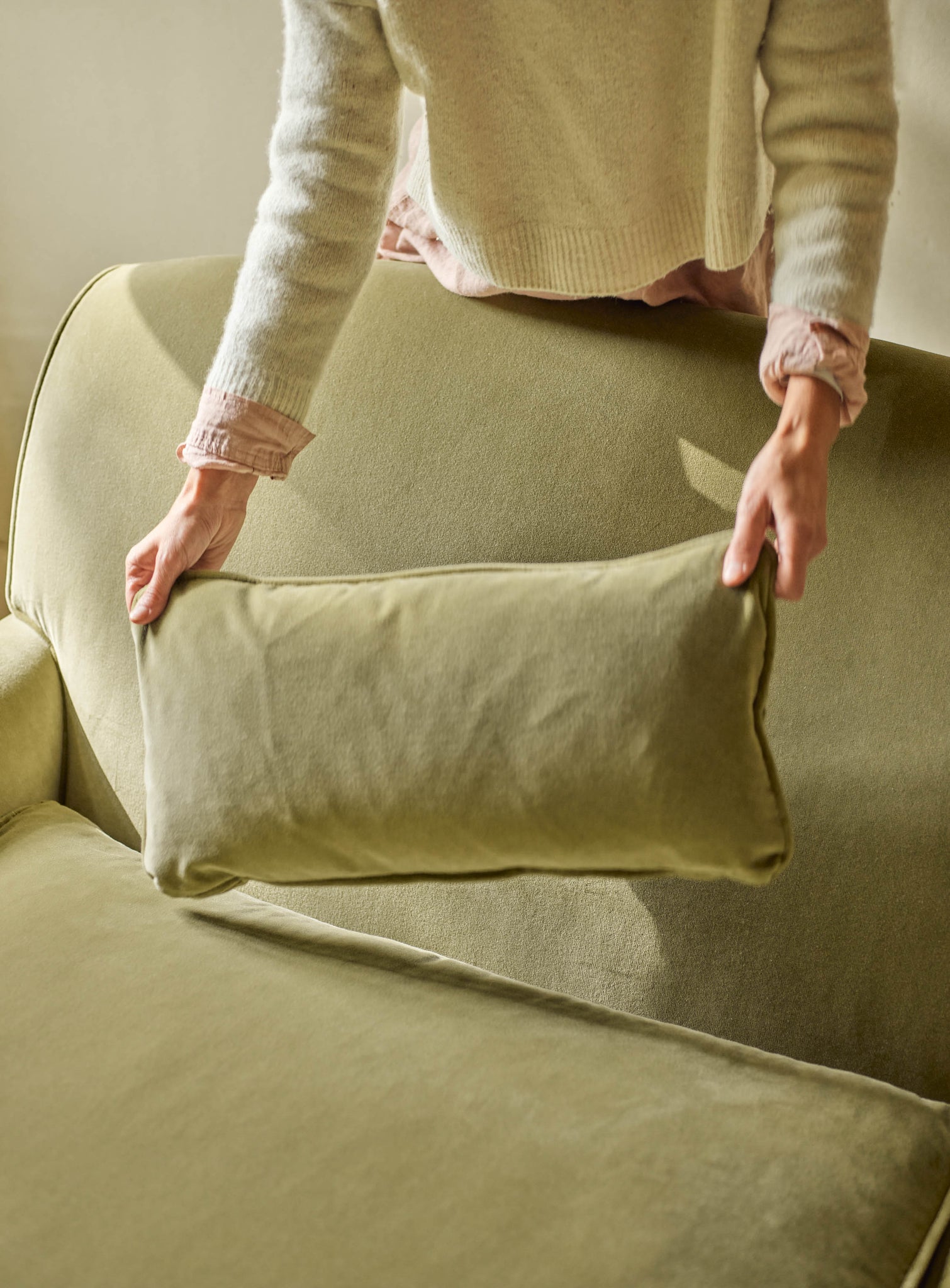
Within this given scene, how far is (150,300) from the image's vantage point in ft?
3.64

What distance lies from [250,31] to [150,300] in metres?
0.43

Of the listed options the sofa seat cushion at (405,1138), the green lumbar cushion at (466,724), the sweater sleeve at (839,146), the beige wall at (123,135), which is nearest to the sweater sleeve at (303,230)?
the green lumbar cushion at (466,724)

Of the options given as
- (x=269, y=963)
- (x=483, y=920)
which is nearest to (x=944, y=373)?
(x=483, y=920)

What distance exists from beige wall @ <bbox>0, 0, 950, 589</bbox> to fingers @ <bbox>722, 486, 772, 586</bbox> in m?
0.86

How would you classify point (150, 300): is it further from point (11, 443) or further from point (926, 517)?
point (926, 517)

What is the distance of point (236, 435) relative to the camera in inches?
31.7

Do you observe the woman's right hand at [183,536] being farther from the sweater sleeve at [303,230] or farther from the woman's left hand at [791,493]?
the woman's left hand at [791,493]

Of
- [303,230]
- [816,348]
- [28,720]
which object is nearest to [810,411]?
[816,348]

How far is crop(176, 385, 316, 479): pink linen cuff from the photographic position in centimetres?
80

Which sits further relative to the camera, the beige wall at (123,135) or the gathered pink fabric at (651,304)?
the beige wall at (123,135)

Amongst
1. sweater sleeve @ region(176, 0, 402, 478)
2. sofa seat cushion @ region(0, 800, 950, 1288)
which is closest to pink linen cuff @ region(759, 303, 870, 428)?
sweater sleeve @ region(176, 0, 402, 478)

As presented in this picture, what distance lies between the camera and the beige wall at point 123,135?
1.31 meters

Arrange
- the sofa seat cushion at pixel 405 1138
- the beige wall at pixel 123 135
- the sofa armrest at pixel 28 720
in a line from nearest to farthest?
the sofa seat cushion at pixel 405 1138 < the sofa armrest at pixel 28 720 < the beige wall at pixel 123 135

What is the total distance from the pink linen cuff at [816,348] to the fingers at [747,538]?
0.28 ft
